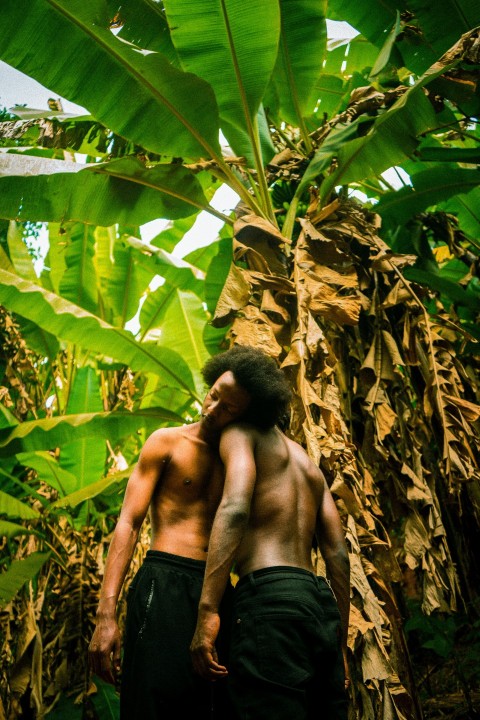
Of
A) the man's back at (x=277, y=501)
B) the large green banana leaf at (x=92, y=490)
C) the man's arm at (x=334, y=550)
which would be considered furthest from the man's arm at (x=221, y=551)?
the large green banana leaf at (x=92, y=490)

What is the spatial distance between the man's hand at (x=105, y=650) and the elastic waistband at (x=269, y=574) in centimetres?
42

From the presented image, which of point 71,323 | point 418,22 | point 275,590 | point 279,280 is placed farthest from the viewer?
point 71,323

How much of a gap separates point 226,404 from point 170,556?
1.89 feet

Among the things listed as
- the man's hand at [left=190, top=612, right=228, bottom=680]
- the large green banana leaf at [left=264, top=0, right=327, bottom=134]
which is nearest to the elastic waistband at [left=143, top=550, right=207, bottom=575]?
the man's hand at [left=190, top=612, right=228, bottom=680]

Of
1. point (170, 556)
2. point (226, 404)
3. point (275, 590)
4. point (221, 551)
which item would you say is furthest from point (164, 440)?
point (275, 590)

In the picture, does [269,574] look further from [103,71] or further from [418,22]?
[418,22]

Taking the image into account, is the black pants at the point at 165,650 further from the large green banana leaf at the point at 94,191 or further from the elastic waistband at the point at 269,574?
the large green banana leaf at the point at 94,191

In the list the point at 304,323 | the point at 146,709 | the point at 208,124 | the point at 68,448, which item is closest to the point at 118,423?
the point at 68,448

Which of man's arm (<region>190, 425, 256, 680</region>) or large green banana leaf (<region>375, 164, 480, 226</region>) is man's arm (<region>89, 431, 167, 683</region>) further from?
large green banana leaf (<region>375, 164, 480, 226</region>)

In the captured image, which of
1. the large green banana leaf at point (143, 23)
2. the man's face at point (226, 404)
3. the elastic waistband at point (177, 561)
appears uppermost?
the large green banana leaf at point (143, 23)

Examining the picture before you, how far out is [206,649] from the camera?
1.74m

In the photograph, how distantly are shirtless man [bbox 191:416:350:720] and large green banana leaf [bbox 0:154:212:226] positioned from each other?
5.35ft

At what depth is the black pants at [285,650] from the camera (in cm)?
170

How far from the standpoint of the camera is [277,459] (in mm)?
2152
